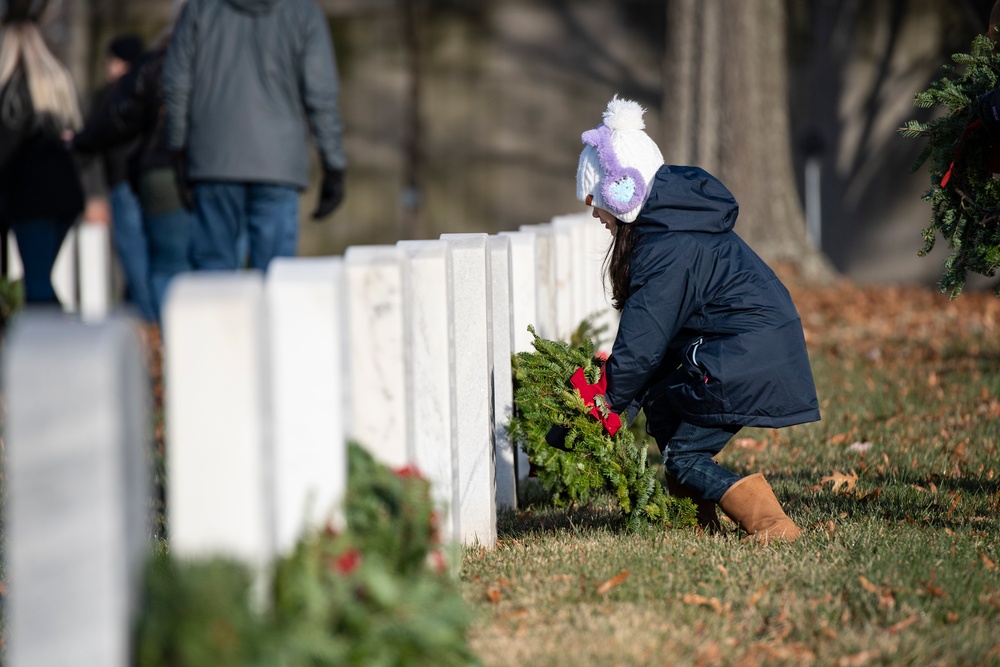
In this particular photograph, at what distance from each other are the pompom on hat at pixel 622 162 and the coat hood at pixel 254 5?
96.9 inches

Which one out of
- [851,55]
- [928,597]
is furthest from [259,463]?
[851,55]

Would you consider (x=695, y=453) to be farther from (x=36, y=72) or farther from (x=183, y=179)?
(x=36, y=72)

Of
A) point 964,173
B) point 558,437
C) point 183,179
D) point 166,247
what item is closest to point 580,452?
point 558,437

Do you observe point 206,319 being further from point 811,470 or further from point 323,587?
point 811,470

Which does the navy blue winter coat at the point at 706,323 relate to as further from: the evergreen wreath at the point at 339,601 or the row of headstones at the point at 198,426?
the evergreen wreath at the point at 339,601

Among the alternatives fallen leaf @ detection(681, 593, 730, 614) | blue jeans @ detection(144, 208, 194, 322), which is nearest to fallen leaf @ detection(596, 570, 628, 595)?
fallen leaf @ detection(681, 593, 730, 614)

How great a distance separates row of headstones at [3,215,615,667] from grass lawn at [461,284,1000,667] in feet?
1.82

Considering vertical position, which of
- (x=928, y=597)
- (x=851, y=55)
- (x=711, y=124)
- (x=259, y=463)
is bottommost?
(x=928, y=597)

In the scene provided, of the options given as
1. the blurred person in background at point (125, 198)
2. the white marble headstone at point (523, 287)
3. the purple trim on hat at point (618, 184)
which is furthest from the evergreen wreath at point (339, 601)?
the blurred person in background at point (125, 198)

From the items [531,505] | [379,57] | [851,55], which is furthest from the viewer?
[379,57]

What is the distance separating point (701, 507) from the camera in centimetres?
391

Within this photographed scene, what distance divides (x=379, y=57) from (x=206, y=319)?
11143 millimetres

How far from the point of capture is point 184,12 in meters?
5.67

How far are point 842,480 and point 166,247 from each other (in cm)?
433
